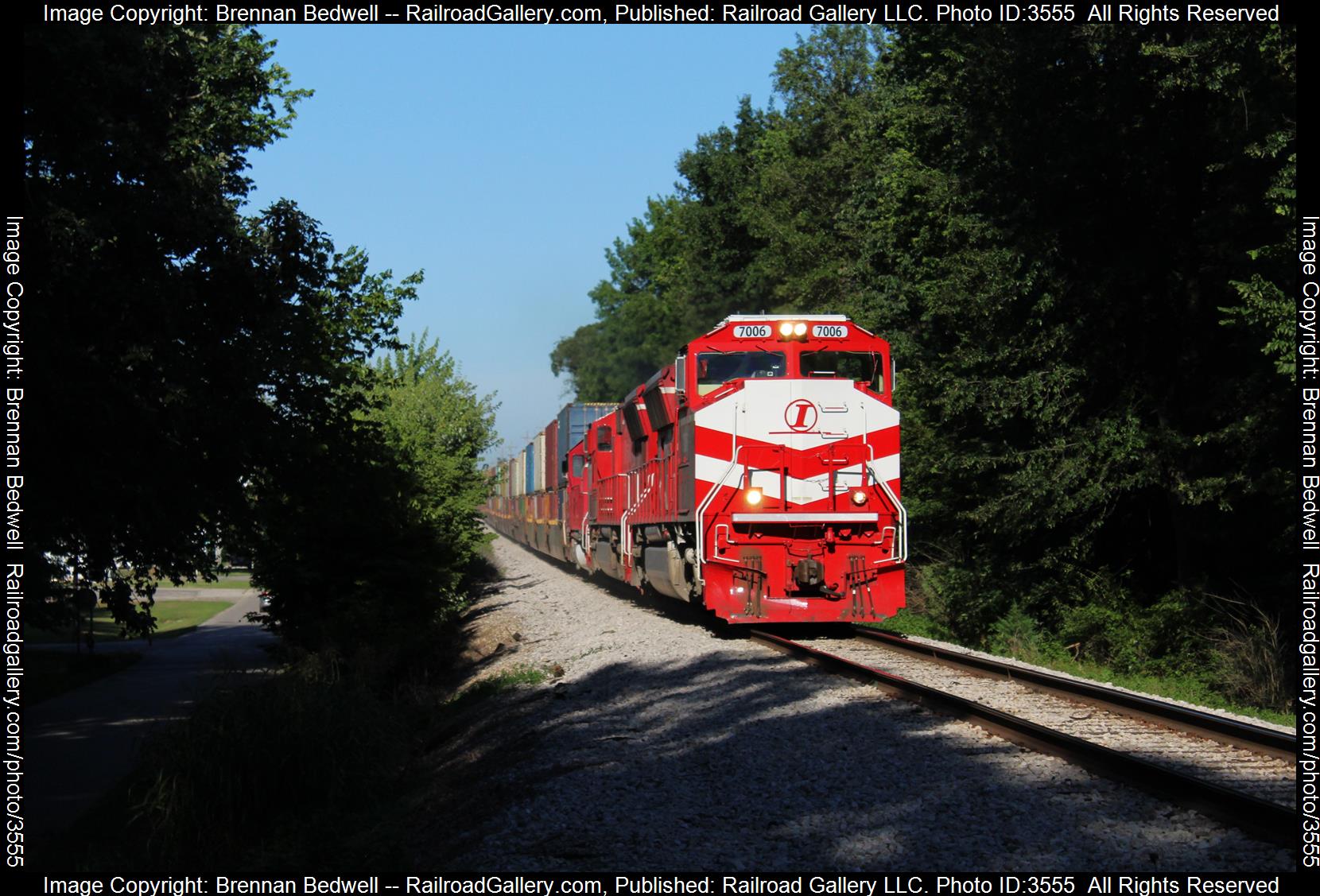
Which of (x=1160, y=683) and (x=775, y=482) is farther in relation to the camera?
(x=1160, y=683)

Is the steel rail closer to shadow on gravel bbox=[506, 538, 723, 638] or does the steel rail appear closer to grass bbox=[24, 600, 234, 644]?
shadow on gravel bbox=[506, 538, 723, 638]

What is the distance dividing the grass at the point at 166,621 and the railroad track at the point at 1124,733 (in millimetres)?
17354

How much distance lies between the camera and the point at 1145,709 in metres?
8.66

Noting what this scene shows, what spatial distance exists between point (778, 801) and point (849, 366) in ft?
29.7

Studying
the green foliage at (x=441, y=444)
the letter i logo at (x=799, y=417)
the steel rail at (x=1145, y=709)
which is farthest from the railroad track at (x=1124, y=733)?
the green foliage at (x=441, y=444)

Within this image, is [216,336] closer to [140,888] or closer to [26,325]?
[26,325]

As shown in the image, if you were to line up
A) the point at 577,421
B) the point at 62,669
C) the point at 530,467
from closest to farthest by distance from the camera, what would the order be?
the point at 62,669, the point at 577,421, the point at 530,467

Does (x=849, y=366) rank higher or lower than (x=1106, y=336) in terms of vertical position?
lower

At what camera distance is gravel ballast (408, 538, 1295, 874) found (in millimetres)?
5484

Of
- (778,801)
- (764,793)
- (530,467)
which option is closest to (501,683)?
(764,793)

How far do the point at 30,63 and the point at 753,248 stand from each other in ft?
147

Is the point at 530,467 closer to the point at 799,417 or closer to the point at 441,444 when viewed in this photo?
the point at 441,444

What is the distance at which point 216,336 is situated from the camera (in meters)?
12.7

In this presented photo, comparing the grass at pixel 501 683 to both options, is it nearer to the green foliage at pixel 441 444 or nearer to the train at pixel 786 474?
the train at pixel 786 474
